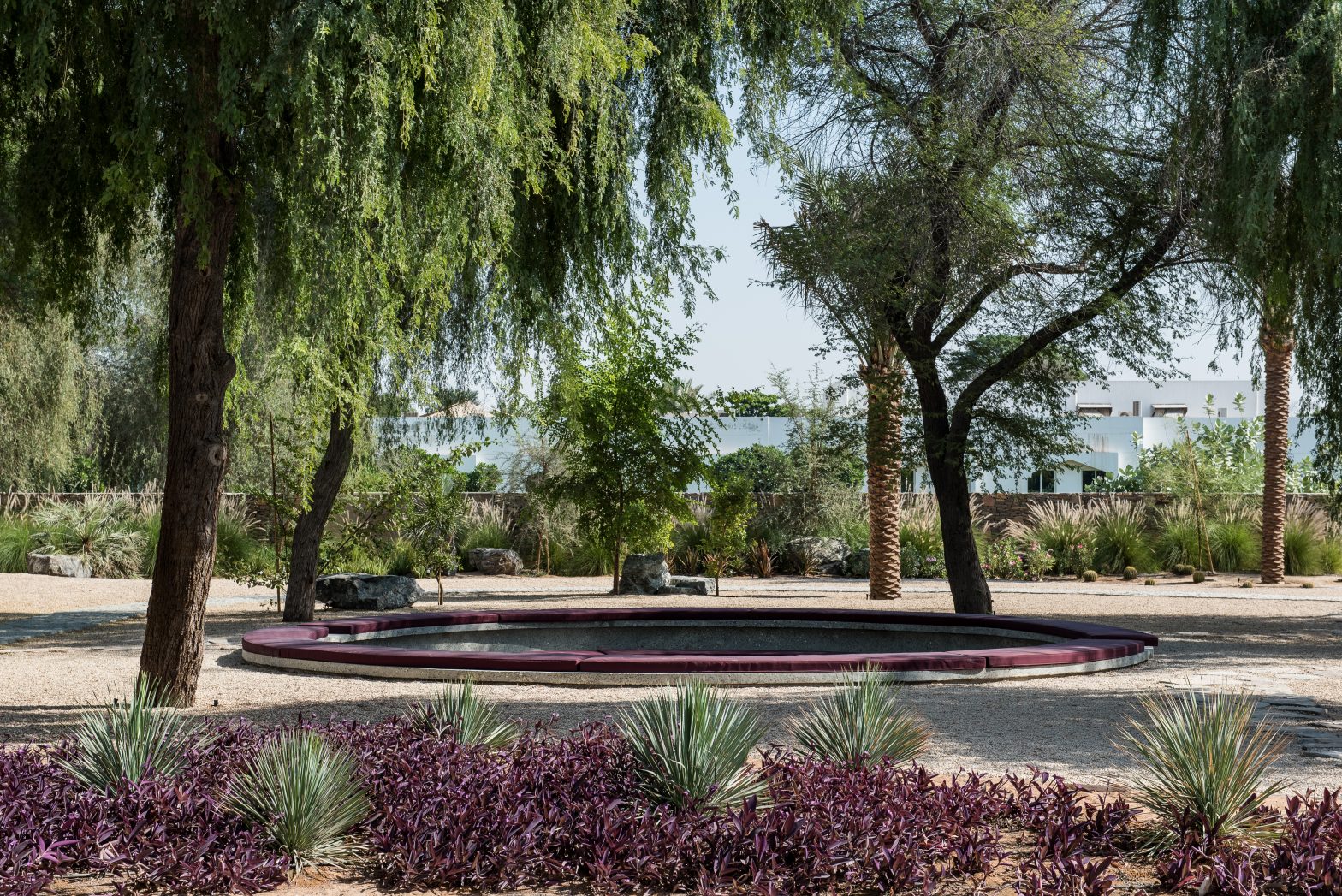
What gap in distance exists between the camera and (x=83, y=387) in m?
27.7

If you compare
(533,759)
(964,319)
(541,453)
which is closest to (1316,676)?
(964,319)

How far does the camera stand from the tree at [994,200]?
14.4 meters

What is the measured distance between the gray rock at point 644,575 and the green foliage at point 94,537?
9.40 m

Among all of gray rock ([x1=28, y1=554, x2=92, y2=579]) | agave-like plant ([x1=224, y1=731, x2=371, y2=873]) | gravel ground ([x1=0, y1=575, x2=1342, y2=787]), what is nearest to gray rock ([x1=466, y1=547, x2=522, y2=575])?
gray rock ([x1=28, y1=554, x2=92, y2=579])

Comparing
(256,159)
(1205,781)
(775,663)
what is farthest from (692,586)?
(1205,781)

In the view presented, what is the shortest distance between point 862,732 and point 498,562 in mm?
21190

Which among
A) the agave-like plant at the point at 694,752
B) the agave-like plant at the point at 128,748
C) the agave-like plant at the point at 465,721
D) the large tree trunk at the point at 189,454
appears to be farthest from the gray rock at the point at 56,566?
the agave-like plant at the point at 694,752

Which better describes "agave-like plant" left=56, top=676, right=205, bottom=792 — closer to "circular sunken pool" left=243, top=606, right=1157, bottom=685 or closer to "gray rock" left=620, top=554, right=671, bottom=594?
"circular sunken pool" left=243, top=606, right=1157, bottom=685

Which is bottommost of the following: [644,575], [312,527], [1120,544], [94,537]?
[644,575]

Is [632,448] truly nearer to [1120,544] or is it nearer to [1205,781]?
[1120,544]

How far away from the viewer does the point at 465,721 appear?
6.14 m

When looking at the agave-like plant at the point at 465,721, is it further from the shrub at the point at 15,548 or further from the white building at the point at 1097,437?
the white building at the point at 1097,437

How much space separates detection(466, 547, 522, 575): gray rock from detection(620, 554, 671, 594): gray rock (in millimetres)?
5625

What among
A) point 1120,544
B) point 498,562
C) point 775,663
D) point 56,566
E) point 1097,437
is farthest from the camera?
point 1097,437
